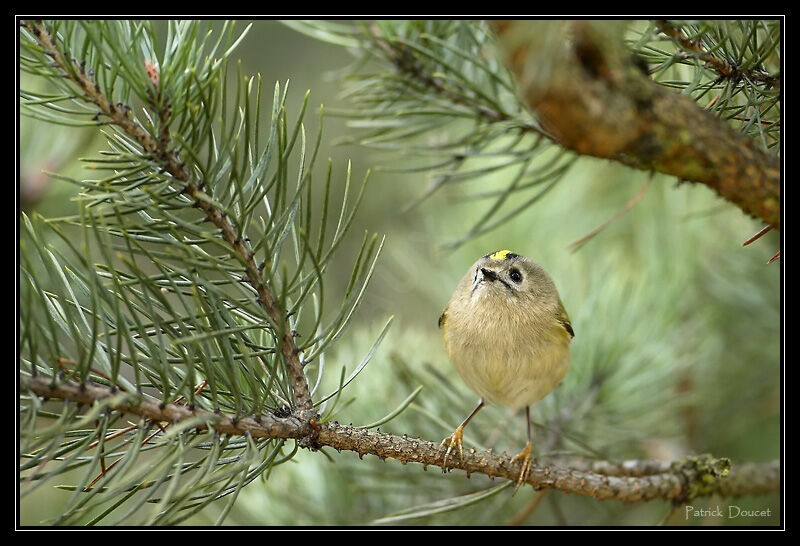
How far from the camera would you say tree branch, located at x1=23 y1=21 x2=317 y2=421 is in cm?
57

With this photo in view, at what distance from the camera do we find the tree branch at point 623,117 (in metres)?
0.43

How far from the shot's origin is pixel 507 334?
1.14m

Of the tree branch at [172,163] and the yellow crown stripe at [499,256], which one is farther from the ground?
the yellow crown stripe at [499,256]

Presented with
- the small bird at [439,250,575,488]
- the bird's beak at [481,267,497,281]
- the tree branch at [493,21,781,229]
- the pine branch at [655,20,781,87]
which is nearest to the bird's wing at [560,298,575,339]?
the small bird at [439,250,575,488]

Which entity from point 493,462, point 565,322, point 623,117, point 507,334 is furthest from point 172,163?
point 565,322

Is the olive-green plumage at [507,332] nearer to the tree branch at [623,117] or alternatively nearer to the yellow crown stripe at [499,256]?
the yellow crown stripe at [499,256]

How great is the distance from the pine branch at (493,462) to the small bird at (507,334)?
157 mm

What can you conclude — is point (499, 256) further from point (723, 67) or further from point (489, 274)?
point (723, 67)

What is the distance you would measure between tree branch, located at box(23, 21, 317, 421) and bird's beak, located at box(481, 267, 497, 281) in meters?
0.60

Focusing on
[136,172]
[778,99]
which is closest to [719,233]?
[778,99]

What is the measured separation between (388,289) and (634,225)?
2.07 ft

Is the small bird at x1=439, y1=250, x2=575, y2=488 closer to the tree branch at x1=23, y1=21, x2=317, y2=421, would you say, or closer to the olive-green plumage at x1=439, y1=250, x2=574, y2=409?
the olive-green plumage at x1=439, y1=250, x2=574, y2=409

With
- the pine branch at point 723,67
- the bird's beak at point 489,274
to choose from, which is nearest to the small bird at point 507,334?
the bird's beak at point 489,274

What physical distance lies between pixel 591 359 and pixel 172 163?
2.88ft
